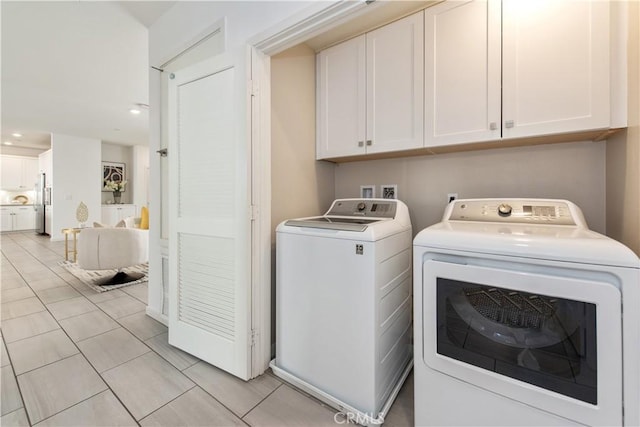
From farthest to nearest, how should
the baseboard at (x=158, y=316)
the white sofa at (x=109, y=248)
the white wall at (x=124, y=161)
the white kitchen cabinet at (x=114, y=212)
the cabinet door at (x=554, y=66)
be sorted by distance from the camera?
the white wall at (x=124, y=161) → the white kitchen cabinet at (x=114, y=212) → the white sofa at (x=109, y=248) → the baseboard at (x=158, y=316) → the cabinet door at (x=554, y=66)

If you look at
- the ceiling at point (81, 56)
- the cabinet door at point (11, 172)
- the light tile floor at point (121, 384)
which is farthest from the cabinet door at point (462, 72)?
the cabinet door at point (11, 172)

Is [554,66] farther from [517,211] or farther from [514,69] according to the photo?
[517,211]

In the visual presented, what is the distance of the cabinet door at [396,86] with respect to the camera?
171 cm

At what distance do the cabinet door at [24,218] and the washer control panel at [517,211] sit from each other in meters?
11.4

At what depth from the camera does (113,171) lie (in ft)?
25.4

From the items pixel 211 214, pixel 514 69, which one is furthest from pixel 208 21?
pixel 514 69

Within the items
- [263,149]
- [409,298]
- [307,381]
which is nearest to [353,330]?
[307,381]

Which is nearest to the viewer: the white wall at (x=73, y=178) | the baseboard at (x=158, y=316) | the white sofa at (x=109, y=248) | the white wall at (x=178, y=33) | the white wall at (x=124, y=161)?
the white wall at (x=178, y=33)

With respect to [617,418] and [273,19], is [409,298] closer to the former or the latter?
[617,418]

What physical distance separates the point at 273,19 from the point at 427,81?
99 cm

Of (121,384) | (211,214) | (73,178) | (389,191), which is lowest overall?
(121,384)

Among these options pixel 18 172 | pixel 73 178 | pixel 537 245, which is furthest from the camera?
pixel 18 172

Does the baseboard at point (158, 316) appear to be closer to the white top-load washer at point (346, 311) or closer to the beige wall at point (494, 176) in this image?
the white top-load washer at point (346, 311)

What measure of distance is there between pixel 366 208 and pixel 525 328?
110 cm
